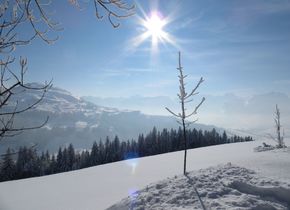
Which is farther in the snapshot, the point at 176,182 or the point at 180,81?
the point at 180,81

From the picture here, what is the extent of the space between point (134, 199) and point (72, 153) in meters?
69.2

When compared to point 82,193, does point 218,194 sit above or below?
above

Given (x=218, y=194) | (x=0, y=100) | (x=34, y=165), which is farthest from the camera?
(x=34, y=165)

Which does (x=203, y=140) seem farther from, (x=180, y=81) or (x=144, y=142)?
(x=180, y=81)

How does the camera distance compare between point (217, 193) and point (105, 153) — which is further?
point (105, 153)

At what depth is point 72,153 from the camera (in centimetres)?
7594

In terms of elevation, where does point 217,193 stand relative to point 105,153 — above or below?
below

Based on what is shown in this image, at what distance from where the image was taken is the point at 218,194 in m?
8.91

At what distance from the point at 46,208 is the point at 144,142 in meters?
68.8

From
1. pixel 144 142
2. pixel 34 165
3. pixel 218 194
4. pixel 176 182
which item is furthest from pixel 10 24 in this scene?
pixel 144 142

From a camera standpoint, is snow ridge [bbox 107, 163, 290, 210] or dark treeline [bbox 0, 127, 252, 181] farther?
dark treeline [bbox 0, 127, 252, 181]

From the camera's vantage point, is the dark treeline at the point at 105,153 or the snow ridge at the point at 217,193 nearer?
the snow ridge at the point at 217,193

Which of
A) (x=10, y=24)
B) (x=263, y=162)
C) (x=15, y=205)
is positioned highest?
(x=10, y=24)

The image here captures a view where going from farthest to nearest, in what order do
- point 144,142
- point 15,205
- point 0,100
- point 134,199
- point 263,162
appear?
1. point 144,142
2. point 15,205
3. point 263,162
4. point 134,199
5. point 0,100
